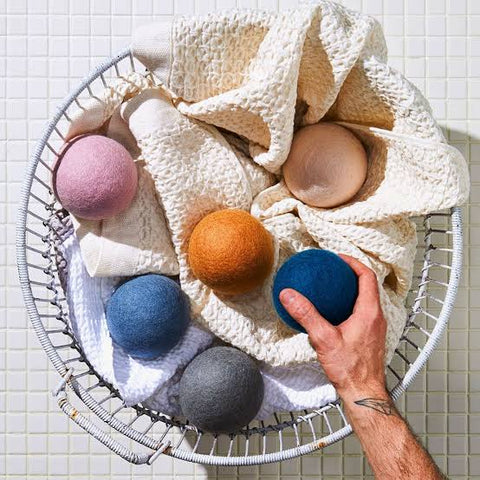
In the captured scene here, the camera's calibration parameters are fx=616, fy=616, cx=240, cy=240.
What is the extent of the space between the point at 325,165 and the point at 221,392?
11.1 inches

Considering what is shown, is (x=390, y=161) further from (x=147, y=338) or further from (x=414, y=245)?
(x=147, y=338)

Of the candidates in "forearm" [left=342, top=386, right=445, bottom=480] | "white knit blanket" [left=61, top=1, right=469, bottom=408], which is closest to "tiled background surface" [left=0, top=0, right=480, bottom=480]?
"white knit blanket" [left=61, top=1, right=469, bottom=408]

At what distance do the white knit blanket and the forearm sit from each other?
102 mm

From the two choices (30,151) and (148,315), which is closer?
(148,315)

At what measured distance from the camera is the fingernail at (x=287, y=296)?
24.9 inches

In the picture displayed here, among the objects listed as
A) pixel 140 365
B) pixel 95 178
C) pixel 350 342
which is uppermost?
pixel 95 178

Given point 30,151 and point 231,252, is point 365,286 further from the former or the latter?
point 30,151

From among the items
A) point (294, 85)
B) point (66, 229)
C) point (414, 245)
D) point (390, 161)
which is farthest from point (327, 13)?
point (66, 229)

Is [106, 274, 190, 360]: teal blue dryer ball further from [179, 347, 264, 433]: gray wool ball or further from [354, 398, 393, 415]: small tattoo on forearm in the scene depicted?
[354, 398, 393, 415]: small tattoo on forearm

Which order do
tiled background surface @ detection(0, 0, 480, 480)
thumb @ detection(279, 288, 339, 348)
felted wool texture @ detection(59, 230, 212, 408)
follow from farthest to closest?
1. tiled background surface @ detection(0, 0, 480, 480)
2. felted wool texture @ detection(59, 230, 212, 408)
3. thumb @ detection(279, 288, 339, 348)

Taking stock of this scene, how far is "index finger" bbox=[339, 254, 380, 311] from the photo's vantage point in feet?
2.12

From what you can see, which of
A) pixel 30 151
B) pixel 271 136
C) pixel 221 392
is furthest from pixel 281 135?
pixel 30 151

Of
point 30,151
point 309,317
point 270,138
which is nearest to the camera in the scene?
point 309,317

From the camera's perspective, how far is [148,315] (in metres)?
0.67
